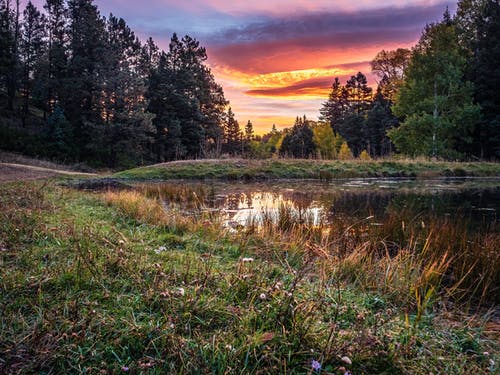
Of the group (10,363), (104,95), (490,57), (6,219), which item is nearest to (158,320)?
(10,363)

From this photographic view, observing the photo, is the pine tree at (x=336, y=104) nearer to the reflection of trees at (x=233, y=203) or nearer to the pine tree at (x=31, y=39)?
the pine tree at (x=31, y=39)

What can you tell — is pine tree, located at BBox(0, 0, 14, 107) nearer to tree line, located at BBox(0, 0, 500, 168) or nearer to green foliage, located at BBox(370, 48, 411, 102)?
tree line, located at BBox(0, 0, 500, 168)

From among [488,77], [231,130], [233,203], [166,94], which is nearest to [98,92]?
[166,94]

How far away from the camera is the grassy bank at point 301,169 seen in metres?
19.6

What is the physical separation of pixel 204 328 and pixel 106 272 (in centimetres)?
117

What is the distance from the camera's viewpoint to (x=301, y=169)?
816 inches

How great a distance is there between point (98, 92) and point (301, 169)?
22.0 meters

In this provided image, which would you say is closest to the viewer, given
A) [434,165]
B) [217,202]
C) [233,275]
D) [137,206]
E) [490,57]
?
[233,275]

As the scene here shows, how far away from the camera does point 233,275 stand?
289cm

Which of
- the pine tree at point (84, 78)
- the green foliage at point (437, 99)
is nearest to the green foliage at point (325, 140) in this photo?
the green foliage at point (437, 99)

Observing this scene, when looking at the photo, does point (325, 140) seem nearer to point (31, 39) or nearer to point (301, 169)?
point (301, 169)

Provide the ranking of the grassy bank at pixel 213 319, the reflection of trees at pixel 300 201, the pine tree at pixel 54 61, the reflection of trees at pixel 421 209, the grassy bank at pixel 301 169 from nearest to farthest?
1. the grassy bank at pixel 213 319
2. the reflection of trees at pixel 421 209
3. the reflection of trees at pixel 300 201
4. the grassy bank at pixel 301 169
5. the pine tree at pixel 54 61

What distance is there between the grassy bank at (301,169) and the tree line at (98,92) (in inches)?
256

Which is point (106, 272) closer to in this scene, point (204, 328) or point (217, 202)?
point (204, 328)
